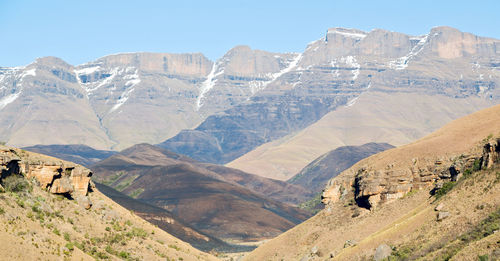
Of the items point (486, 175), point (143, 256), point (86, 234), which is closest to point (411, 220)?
point (486, 175)

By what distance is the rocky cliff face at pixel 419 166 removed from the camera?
98.9 metres

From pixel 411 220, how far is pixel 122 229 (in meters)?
34.3

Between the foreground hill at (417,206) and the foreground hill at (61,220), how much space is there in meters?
23.2

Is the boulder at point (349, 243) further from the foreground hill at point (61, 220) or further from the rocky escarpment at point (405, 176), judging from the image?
the foreground hill at point (61, 220)

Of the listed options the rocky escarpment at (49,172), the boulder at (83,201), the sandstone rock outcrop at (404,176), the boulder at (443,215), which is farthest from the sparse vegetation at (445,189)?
the rocky escarpment at (49,172)

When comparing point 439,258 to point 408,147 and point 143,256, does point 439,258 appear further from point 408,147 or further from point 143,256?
point 408,147

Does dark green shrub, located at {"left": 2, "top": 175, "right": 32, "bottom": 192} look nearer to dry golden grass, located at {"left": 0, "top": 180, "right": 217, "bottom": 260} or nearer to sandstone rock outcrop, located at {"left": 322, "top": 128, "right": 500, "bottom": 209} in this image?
dry golden grass, located at {"left": 0, "top": 180, "right": 217, "bottom": 260}

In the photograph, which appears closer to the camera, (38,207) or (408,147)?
(38,207)

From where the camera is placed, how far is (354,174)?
121 m

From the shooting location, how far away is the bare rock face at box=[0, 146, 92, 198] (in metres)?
76.5

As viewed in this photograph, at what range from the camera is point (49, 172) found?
270ft

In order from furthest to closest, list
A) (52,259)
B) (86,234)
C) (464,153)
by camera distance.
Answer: (464,153), (86,234), (52,259)

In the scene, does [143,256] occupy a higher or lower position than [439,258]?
lower

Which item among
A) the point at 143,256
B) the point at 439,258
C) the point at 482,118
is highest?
the point at 482,118
